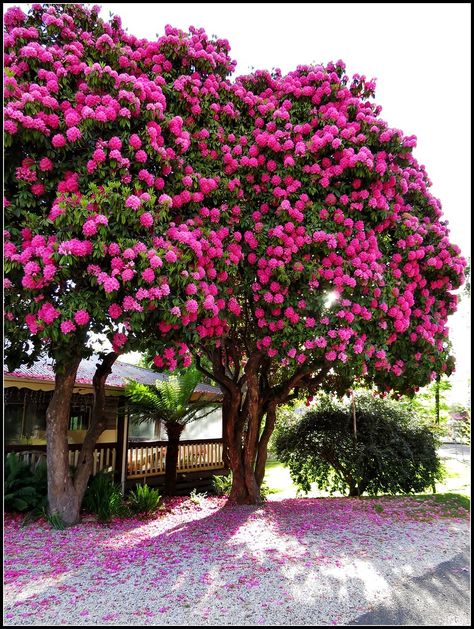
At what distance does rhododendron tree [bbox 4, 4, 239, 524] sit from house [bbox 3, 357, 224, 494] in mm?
3999

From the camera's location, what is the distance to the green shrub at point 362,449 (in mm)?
12914

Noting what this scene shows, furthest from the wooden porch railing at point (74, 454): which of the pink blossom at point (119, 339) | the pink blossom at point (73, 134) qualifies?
the pink blossom at point (73, 134)

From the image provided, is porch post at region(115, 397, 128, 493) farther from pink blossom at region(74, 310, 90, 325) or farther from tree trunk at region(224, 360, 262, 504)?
pink blossom at region(74, 310, 90, 325)

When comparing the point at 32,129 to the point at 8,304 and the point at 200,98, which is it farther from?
the point at 200,98

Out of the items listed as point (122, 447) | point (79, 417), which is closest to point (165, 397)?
point (122, 447)

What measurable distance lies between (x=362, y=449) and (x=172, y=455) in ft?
17.2

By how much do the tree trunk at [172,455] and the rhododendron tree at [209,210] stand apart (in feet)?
12.1

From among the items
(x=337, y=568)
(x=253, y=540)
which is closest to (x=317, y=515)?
(x=253, y=540)

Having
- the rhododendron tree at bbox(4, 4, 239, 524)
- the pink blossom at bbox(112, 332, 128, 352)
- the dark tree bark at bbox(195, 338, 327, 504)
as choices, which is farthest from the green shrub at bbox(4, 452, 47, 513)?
the pink blossom at bbox(112, 332, 128, 352)

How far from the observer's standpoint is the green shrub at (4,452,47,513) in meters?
9.25

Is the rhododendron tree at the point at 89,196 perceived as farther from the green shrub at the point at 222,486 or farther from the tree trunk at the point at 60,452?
the green shrub at the point at 222,486

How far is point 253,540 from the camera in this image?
7.68 metres

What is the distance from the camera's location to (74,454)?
38.8 feet

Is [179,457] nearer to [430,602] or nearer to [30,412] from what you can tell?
[30,412]
